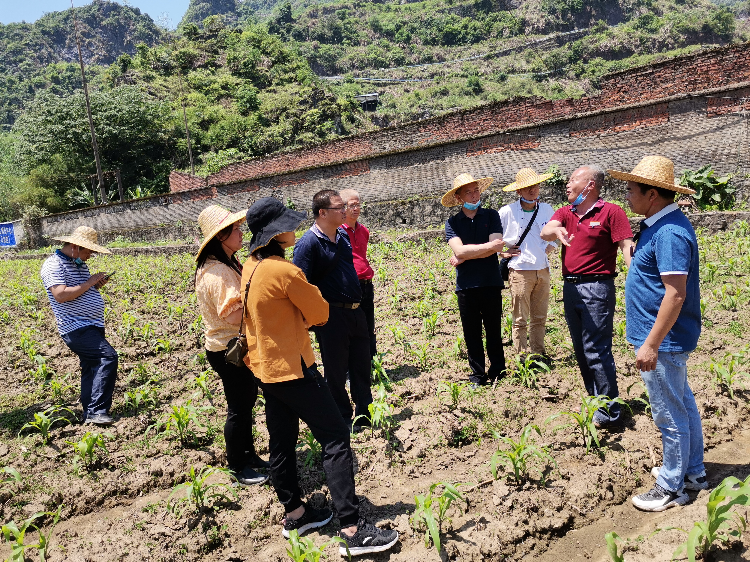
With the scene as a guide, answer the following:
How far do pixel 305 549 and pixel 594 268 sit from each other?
8.30 feet

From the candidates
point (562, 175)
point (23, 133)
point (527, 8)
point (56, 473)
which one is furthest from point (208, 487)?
point (527, 8)

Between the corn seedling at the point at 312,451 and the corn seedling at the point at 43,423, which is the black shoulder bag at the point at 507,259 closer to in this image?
the corn seedling at the point at 312,451

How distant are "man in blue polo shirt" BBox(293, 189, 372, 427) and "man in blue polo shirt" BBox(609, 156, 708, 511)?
70.0 inches

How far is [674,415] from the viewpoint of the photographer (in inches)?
115

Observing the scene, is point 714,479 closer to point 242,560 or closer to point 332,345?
point 332,345

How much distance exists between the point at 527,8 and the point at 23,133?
73557 mm

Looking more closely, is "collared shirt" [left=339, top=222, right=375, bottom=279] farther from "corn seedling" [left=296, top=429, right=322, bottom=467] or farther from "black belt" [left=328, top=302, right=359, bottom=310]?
"corn seedling" [left=296, top=429, right=322, bottom=467]

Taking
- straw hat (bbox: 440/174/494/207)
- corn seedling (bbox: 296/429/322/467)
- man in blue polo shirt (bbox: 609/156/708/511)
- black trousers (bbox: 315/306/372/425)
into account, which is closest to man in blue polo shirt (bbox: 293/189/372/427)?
black trousers (bbox: 315/306/372/425)

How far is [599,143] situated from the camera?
12242mm

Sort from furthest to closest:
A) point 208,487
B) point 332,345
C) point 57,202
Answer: point 57,202, point 332,345, point 208,487

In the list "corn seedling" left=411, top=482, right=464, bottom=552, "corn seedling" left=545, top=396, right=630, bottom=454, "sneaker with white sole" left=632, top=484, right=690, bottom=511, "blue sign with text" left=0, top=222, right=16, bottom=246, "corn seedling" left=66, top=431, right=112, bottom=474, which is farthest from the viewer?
"blue sign with text" left=0, top=222, right=16, bottom=246

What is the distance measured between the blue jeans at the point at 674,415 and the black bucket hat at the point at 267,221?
1.97 meters

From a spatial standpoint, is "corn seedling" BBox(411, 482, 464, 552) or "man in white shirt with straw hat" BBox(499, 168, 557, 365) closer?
"corn seedling" BBox(411, 482, 464, 552)

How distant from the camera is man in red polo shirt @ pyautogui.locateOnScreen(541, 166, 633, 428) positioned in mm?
3730
